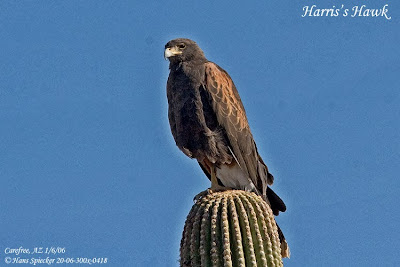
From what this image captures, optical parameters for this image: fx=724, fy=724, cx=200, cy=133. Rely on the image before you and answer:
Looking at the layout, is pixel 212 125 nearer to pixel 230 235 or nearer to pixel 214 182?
pixel 214 182

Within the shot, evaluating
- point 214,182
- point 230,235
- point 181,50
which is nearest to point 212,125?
point 214,182

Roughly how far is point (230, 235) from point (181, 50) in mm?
3506

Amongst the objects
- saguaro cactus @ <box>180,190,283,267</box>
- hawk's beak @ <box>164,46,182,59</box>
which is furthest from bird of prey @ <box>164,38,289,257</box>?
saguaro cactus @ <box>180,190,283,267</box>

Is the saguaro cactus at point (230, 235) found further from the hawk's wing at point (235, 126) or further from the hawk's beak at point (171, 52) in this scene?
the hawk's beak at point (171, 52)

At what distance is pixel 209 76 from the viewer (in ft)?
→ 29.8

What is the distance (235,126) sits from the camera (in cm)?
903

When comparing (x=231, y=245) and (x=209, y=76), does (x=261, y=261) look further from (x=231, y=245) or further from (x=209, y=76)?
(x=209, y=76)

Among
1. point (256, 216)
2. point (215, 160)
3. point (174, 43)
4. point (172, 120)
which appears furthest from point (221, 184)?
point (256, 216)

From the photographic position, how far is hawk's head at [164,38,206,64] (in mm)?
9234

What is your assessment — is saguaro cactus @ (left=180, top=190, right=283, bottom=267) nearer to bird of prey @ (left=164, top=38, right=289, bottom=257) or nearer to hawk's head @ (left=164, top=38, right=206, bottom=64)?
bird of prey @ (left=164, top=38, right=289, bottom=257)

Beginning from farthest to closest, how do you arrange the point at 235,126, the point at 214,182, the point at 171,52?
the point at 171,52 < the point at 235,126 < the point at 214,182

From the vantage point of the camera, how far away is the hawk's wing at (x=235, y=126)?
348 inches

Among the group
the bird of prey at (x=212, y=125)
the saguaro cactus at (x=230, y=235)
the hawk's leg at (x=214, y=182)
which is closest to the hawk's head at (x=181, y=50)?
the bird of prey at (x=212, y=125)

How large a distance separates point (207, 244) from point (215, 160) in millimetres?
2582
